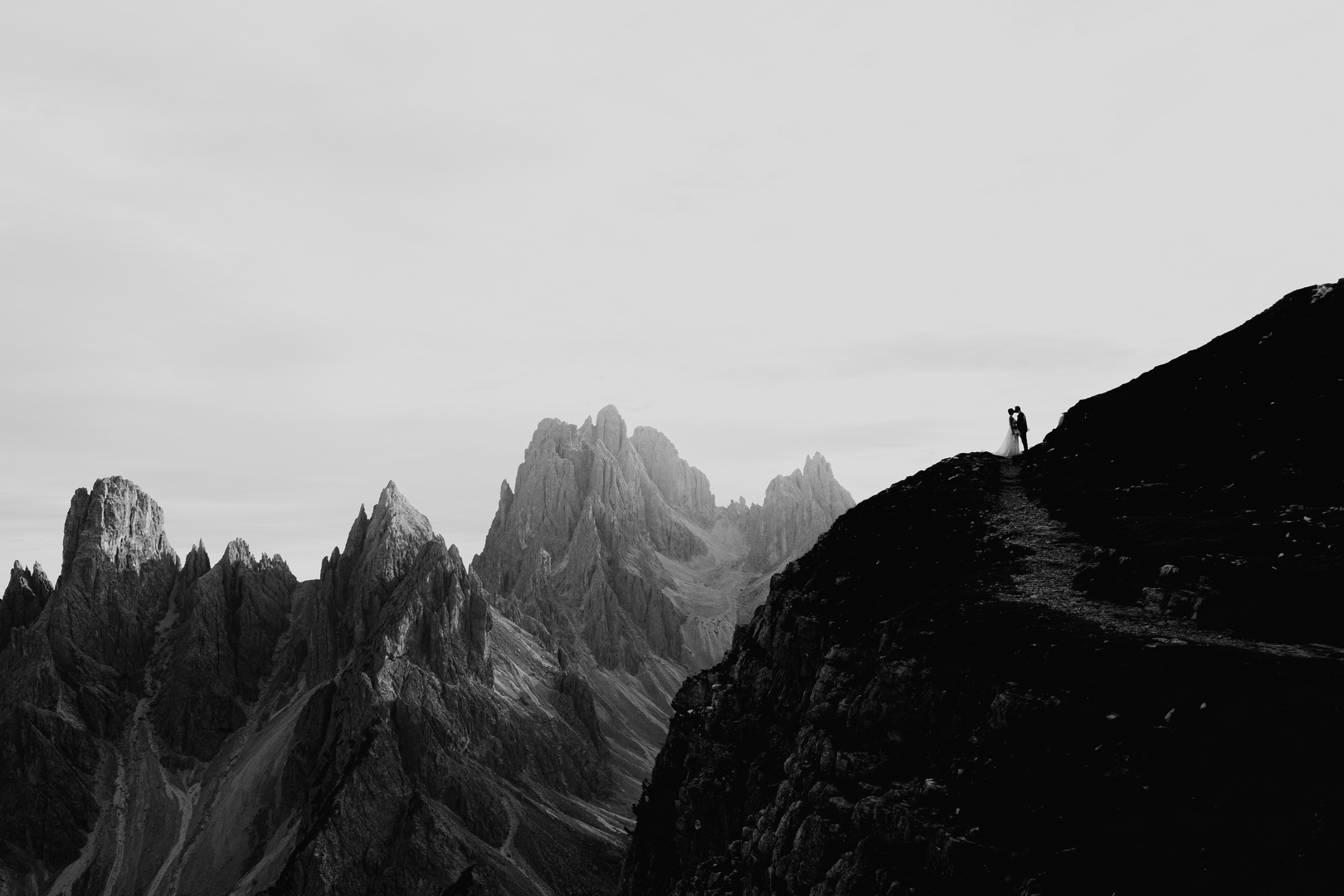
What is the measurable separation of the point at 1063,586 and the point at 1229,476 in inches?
498

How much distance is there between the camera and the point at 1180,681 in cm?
3003

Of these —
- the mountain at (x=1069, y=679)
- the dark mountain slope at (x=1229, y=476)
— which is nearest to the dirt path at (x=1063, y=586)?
the mountain at (x=1069, y=679)

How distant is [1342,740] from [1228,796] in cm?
340

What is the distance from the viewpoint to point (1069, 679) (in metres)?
32.9

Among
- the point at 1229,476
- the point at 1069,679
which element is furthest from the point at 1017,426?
the point at 1069,679

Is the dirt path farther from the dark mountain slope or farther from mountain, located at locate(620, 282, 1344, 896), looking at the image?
the dark mountain slope

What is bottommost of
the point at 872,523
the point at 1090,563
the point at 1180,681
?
the point at 1180,681

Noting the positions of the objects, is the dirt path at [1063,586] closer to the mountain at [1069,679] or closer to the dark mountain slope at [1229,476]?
the mountain at [1069,679]

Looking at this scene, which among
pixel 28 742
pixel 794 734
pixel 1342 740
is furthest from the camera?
pixel 28 742

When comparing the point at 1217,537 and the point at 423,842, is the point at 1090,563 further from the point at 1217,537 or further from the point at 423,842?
the point at 423,842

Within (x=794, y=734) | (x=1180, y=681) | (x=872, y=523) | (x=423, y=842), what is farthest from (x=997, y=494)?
(x=423, y=842)

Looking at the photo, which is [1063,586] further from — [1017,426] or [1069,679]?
[1017,426]

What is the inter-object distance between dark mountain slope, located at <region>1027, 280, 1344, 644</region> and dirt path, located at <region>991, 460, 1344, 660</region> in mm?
856

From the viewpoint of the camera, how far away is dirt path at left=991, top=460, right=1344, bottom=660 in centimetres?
3231
